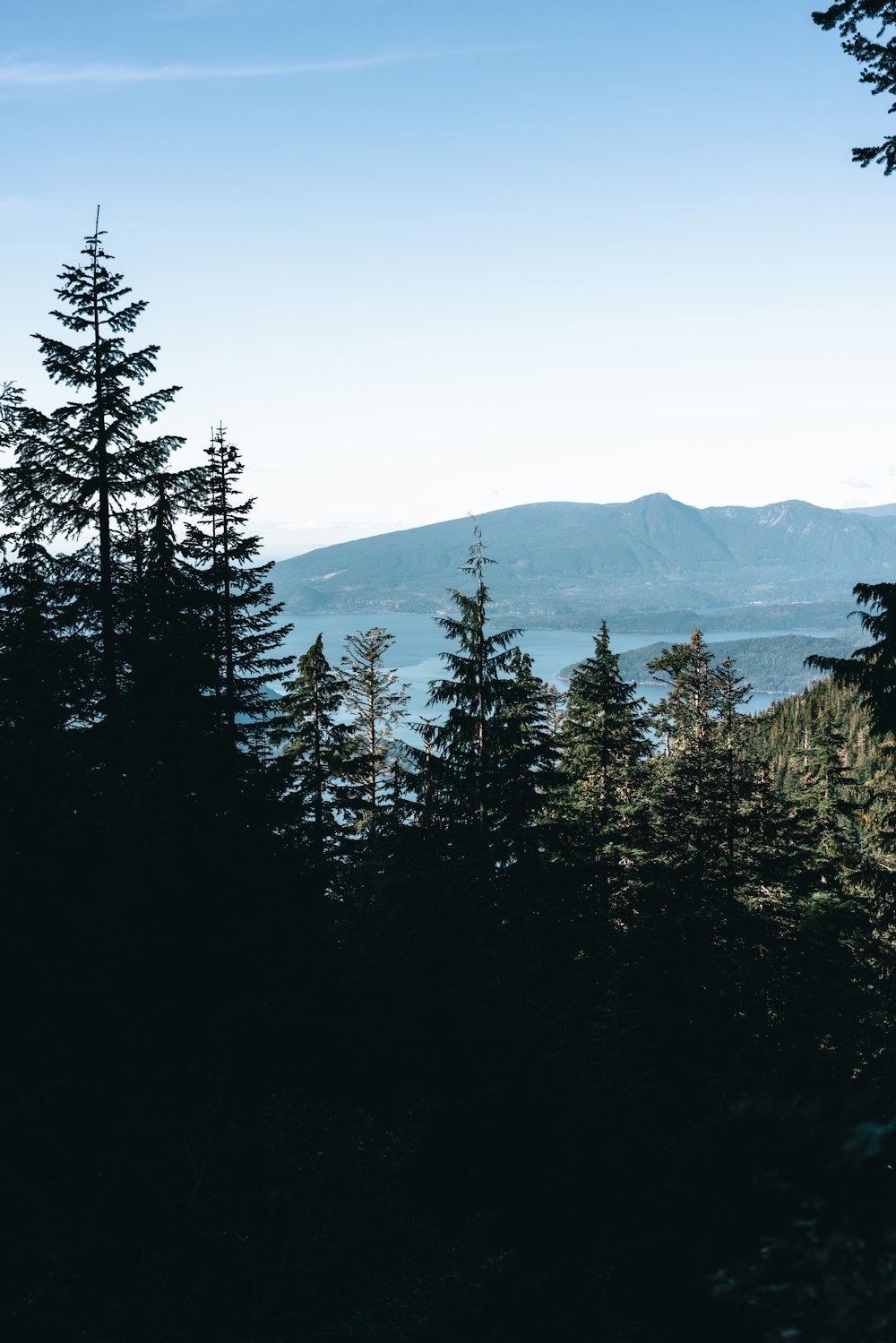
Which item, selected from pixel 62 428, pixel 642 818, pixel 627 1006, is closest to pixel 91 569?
pixel 62 428

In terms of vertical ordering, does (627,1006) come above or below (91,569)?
below

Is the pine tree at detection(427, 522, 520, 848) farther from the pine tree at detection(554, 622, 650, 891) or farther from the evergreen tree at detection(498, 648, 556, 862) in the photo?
the pine tree at detection(554, 622, 650, 891)

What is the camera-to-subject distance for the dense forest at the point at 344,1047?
6.83 metres

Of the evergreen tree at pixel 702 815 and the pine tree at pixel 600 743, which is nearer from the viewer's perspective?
the evergreen tree at pixel 702 815

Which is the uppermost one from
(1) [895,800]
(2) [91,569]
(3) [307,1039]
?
(2) [91,569]

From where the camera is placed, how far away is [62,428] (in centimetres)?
1598

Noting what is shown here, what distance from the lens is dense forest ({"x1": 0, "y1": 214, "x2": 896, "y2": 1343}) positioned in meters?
6.83

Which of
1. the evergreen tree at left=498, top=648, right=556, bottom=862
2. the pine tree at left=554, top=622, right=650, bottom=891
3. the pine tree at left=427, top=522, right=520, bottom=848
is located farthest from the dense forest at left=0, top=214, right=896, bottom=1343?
the pine tree at left=554, top=622, right=650, bottom=891

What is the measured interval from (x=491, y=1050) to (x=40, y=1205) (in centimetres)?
509

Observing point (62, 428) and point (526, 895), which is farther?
point (62, 428)

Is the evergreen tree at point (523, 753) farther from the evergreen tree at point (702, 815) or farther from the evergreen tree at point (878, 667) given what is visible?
the evergreen tree at point (878, 667)

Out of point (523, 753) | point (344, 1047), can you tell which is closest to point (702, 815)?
point (523, 753)

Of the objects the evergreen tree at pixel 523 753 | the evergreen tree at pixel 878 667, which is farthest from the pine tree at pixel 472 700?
the evergreen tree at pixel 878 667

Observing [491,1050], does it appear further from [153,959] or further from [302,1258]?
[153,959]
